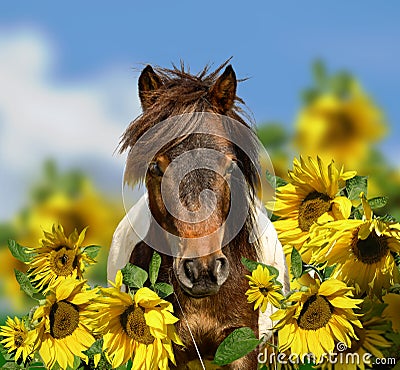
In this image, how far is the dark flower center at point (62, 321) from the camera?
1158 mm

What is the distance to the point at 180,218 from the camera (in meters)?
1.34

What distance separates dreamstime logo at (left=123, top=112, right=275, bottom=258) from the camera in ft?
4.37

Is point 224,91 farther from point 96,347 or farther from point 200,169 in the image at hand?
point 96,347

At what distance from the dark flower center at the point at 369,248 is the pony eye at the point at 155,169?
1.41ft

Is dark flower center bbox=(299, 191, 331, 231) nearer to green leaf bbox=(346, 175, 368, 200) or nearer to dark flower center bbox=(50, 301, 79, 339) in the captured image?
green leaf bbox=(346, 175, 368, 200)

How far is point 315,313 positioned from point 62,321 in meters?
0.39

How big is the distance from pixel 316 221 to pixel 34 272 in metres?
0.50

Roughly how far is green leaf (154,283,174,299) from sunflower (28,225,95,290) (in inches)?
6.7

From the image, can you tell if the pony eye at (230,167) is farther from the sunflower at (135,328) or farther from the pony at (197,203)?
the sunflower at (135,328)

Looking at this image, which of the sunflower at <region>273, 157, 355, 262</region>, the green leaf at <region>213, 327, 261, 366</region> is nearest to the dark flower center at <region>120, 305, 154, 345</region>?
the green leaf at <region>213, 327, 261, 366</region>

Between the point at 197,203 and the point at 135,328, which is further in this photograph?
the point at 197,203

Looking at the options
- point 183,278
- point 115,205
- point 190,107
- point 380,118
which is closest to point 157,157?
point 190,107

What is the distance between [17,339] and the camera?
1263 millimetres

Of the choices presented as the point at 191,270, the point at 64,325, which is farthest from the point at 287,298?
the point at 64,325
